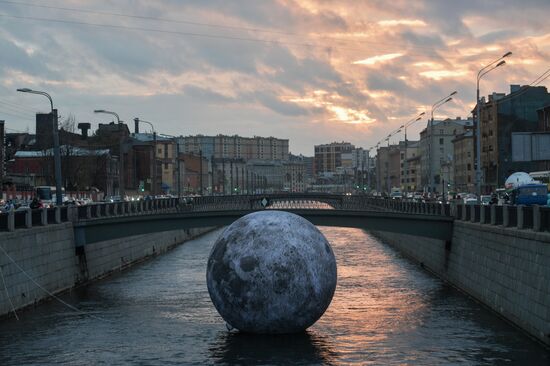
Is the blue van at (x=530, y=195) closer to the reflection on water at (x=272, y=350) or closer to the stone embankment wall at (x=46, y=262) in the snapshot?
the stone embankment wall at (x=46, y=262)

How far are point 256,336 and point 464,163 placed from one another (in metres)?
151

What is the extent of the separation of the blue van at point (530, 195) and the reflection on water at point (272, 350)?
32.0m

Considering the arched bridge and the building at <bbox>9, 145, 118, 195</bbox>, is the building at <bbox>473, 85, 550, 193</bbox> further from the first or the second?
the arched bridge

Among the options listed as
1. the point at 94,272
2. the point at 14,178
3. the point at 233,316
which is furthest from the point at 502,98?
the point at 233,316

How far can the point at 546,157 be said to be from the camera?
57250 mm

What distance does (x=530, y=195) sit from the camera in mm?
62500

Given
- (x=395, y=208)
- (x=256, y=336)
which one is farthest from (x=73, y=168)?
(x=256, y=336)

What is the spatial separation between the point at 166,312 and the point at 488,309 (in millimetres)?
14399

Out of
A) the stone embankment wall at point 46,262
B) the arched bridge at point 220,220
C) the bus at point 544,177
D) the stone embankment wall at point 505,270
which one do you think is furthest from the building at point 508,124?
the stone embankment wall at point 505,270

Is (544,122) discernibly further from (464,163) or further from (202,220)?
(202,220)

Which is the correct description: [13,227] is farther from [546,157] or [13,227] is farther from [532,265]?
[546,157]

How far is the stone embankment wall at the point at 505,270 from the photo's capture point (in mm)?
32469

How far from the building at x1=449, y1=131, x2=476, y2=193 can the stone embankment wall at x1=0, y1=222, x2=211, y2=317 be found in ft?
369

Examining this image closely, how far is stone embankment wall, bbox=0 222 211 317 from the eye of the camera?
40059 millimetres
